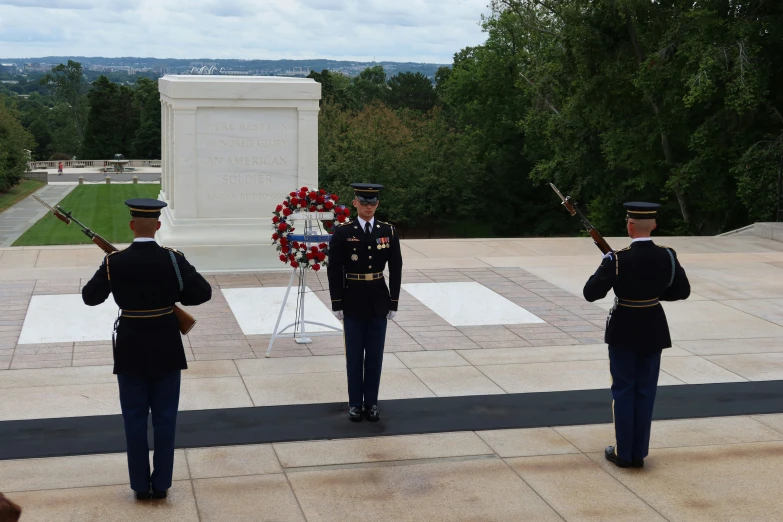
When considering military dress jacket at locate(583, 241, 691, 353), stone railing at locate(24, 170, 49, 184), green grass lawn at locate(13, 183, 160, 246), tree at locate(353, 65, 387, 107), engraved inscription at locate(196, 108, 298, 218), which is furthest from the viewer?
tree at locate(353, 65, 387, 107)

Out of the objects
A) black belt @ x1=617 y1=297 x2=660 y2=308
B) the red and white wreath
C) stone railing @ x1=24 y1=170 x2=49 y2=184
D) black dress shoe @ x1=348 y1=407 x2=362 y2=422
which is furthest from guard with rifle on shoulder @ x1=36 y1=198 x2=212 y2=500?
A: stone railing @ x1=24 y1=170 x2=49 y2=184

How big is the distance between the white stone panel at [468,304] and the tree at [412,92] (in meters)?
68.3

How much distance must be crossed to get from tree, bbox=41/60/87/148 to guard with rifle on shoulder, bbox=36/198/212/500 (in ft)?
373

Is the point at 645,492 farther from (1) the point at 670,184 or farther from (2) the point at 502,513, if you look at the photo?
(1) the point at 670,184

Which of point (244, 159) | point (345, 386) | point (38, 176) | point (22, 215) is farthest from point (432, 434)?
point (38, 176)

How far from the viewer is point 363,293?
6867 mm

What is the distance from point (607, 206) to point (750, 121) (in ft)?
25.0

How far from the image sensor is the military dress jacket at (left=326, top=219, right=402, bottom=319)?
22.5ft

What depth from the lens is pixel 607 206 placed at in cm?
2992

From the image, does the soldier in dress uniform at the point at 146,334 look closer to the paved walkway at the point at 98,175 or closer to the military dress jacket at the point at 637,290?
the military dress jacket at the point at 637,290

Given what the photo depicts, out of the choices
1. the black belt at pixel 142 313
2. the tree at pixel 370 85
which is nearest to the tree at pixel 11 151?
the tree at pixel 370 85

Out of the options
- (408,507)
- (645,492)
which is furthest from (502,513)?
(645,492)

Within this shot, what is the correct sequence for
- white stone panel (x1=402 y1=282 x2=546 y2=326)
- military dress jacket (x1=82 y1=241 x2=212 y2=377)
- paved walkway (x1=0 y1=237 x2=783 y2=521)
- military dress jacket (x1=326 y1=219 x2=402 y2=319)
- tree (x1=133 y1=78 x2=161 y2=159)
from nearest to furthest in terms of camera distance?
1. military dress jacket (x1=82 y1=241 x2=212 y2=377)
2. paved walkway (x1=0 y1=237 x2=783 y2=521)
3. military dress jacket (x1=326 y1=219 x2=402 y2=319)
4. white stone panel (x1=402 y1=282 x2=546 y2=326)
5. tree (x1=133 y1=78 x2=161 y2=159)

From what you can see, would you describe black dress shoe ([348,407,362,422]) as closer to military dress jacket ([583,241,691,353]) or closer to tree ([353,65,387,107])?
military dress jacket ([583,241,691,353])
